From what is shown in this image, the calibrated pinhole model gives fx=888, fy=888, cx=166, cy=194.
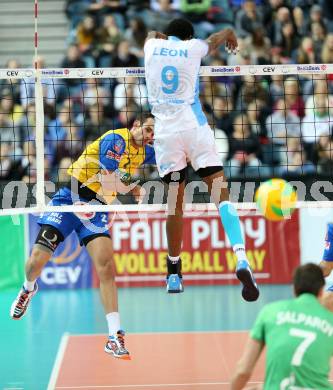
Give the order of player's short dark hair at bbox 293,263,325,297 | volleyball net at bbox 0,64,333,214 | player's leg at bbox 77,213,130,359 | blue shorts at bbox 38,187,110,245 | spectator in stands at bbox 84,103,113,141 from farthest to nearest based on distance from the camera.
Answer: spectator in stands at bbox 84,103,113,141
volleyball net at bbox 0,64,333,214
blue shorts at bbox 38,187,110,245
player's leg at bbox 77,213,130,359
player's short dark hair at bbox 293,263,325,297

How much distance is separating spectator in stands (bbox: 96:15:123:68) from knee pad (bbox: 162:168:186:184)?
9.33 meters

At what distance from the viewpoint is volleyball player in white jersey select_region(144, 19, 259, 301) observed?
871 centimetres

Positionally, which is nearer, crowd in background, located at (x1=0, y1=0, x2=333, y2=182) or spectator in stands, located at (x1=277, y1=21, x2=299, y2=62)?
crowd in background, located at (x1=0, y1=0, x2=333, y2=182)

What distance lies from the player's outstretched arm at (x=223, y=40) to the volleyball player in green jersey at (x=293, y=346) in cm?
350

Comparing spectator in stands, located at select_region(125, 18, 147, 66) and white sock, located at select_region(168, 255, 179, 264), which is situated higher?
spectator in stands, located at select_region(125, 18, 147, 66)

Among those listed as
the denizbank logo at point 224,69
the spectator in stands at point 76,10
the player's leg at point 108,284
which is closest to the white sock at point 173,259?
the player's leg at point 108,284

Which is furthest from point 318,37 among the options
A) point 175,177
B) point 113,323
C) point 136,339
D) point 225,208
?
point 113,323

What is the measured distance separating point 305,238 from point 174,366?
566 cm

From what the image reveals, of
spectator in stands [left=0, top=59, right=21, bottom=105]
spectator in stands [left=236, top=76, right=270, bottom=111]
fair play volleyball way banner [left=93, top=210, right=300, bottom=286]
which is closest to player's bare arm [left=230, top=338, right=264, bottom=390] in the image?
fair play volleyball way banner [left=93, top=210, right=300, bottom=286]

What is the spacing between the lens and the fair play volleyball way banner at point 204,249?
15734 mm

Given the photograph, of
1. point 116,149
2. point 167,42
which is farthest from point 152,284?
point 167,42

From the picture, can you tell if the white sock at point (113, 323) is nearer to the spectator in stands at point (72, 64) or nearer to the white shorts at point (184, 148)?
the white shorts at point (184, 148)

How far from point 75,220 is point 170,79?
2.16 metres

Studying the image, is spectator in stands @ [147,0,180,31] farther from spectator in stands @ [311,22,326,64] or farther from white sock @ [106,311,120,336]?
white sock @ [106,311,120,336]
